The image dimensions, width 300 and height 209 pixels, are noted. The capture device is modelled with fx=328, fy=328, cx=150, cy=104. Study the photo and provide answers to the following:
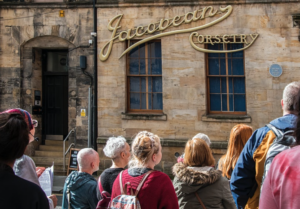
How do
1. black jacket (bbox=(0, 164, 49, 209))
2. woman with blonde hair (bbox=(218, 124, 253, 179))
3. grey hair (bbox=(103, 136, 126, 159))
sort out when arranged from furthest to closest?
1. woman with blonde hair (bbox=(218, 124, 253, 179))
2. grey hair (bbox=(103, 136, 126, 159))
3. black jacket (bbox=(0, 164, 49, 209))

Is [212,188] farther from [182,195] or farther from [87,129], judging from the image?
[87,129]

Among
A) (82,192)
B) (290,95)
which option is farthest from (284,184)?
(82,192)

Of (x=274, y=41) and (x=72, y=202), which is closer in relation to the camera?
(x=72, y=202)

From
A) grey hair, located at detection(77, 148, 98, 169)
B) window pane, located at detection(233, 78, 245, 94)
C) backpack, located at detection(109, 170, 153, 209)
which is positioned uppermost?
window pane, located at detection(233, 78, 245, 94)

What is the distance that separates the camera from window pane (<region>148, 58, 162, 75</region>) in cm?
1098

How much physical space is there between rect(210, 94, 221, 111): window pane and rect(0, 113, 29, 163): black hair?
9.02 meters

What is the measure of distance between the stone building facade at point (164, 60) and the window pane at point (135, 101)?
3cm

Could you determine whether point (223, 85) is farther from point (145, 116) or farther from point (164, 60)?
point (145, 116)

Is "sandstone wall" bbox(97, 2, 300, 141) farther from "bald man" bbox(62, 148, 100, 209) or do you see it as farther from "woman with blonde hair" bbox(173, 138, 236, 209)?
"woman with blonde hair" bbox(173, 138, 236, 209)

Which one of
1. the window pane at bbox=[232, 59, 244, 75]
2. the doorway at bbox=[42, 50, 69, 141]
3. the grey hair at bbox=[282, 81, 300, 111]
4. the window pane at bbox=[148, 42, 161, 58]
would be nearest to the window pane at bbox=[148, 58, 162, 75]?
the window pane at bbox=[148, 42, 161, 58]

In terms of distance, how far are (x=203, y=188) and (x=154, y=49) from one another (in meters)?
8.30

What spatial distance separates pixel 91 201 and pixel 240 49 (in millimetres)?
8044

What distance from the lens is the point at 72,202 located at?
3.74m

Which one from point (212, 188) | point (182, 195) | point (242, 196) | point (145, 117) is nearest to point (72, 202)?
point (182, 195)
